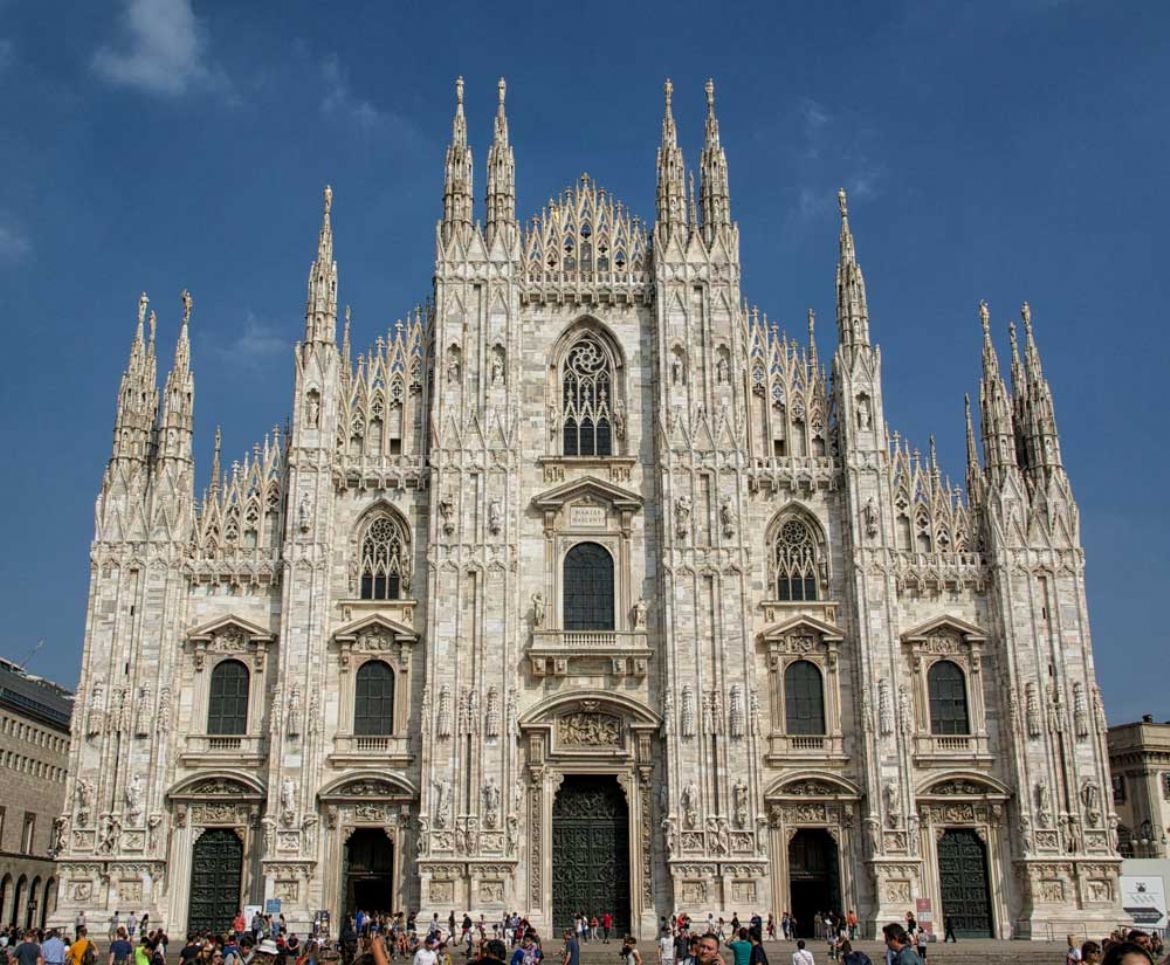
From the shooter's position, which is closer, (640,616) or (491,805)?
(491,805)

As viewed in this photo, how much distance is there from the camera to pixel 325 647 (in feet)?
133

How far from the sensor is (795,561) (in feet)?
139

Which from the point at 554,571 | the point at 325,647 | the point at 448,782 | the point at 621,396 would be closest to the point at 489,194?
the point at 621,396

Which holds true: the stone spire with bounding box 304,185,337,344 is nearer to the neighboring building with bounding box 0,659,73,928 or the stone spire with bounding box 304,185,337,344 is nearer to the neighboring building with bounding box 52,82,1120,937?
the neighboring building with bounding box 52,82,1120,937

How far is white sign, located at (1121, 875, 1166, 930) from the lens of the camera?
36.8 metres

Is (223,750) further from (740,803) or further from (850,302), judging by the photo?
(850,302)

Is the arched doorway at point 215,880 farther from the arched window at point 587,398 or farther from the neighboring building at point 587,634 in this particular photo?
the arched window at point 587,398

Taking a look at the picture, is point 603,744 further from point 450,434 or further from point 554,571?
point 450,434

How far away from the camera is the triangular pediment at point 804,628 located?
40.9 meters

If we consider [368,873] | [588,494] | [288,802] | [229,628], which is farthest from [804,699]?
[229,628]

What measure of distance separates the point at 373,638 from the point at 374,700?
72.4 inches

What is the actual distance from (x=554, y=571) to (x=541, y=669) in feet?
10.2

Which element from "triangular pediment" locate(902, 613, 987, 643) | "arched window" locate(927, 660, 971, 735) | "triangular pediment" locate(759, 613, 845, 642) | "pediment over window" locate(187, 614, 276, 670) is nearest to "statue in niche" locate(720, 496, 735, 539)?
"triangular pediment" locate(759, 613, 845, 642)

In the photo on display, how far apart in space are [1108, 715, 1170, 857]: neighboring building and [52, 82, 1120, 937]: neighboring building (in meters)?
24.3
